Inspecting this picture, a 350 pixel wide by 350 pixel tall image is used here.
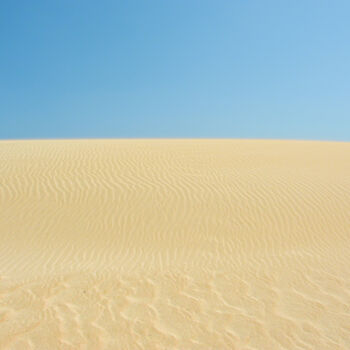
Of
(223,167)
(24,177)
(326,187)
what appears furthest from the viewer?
(223,167)

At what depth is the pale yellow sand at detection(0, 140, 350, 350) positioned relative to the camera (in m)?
3.94

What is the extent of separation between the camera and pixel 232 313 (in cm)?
427

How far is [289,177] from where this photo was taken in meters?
11.1

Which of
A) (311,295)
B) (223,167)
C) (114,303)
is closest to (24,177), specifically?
(223,167)

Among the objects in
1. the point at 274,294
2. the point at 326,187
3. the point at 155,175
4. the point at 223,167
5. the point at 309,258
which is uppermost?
the point at 223,167

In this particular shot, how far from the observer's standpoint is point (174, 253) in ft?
22.3

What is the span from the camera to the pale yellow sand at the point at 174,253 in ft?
12.9

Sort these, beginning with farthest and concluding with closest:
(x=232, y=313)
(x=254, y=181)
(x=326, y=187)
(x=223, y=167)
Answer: (x=223, y=167), (x=254, y=181), (x=326, y=187), (x=232, y=313)

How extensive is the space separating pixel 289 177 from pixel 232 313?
7.75 metres

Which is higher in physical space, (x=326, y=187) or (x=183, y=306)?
(x=326, y=187)

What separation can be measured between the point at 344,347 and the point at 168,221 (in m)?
5.30

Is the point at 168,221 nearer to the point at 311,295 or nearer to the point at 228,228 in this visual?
the point at 228,228

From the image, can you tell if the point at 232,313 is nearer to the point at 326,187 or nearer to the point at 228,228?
the point at 228,228

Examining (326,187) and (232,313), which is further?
(326,187)
